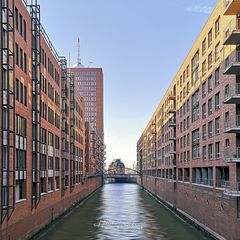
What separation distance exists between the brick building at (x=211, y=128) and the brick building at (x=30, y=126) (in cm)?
1503

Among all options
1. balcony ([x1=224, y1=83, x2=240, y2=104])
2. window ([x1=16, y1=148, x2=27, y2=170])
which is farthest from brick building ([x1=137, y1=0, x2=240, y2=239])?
window ([x1=16, y1=148, x2=27, y2=170])

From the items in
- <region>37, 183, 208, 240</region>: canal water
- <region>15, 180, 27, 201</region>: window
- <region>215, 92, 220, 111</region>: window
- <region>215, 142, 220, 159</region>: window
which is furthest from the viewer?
<region>37, 183, 208, 240</region>: canal water

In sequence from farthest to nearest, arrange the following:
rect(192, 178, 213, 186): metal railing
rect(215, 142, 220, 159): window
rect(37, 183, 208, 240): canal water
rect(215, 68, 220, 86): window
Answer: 1. rect(192, 178, 213, 186): metal railing
2. rect(37, 183, 208, 240): canal water
3. rect(215, 68, 220, 86): window
4. rect(215, 142, 220, 159): window

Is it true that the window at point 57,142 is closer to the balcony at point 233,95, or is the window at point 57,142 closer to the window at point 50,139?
the window at point 50,139

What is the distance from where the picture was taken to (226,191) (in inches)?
1281

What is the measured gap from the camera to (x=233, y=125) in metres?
33.3

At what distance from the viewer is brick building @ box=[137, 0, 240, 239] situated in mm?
32438

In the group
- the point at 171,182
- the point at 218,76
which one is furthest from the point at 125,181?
the point at 218,76

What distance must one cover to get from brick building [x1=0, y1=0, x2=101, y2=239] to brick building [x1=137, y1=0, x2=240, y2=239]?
1503 cm

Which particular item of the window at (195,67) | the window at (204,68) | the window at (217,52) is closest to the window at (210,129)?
the window at (204,68)

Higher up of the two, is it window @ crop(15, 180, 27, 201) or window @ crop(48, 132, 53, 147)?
window @ crop(48, 132, 53, 147)

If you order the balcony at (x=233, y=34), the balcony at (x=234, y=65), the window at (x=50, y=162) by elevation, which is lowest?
the window at (x=50, y=162)

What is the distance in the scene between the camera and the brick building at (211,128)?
1277 inches

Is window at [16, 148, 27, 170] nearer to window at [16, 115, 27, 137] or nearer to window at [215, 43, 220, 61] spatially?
window at [16, 115, 27, 137]
